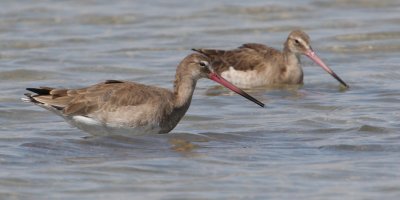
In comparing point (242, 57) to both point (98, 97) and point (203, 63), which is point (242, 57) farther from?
point (98, 97)

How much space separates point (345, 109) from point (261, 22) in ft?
19.7

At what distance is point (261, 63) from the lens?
15.7m

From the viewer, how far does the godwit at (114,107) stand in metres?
11.3

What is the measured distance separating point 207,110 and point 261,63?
235 cm

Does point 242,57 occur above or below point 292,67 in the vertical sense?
above

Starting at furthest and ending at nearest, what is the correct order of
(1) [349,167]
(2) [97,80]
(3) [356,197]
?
(2) [97,80] < (1) [349,167] < (3) [356,197]

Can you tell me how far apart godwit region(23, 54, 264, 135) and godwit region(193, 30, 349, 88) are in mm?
4125

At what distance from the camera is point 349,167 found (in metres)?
10.1

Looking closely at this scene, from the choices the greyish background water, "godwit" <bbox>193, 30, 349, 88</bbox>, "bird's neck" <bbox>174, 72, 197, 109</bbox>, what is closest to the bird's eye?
"bird's neck" <bbox>174, 72, 197, 109</bbox>

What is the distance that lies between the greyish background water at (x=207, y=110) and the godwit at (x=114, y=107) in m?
0.18

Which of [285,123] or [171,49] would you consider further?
[171,49]

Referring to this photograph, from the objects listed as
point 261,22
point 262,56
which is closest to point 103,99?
point 262,56

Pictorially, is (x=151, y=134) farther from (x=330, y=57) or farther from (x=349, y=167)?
(x=330, y=57)

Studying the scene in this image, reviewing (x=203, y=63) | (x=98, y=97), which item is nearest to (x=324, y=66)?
(x=203, y=63)
